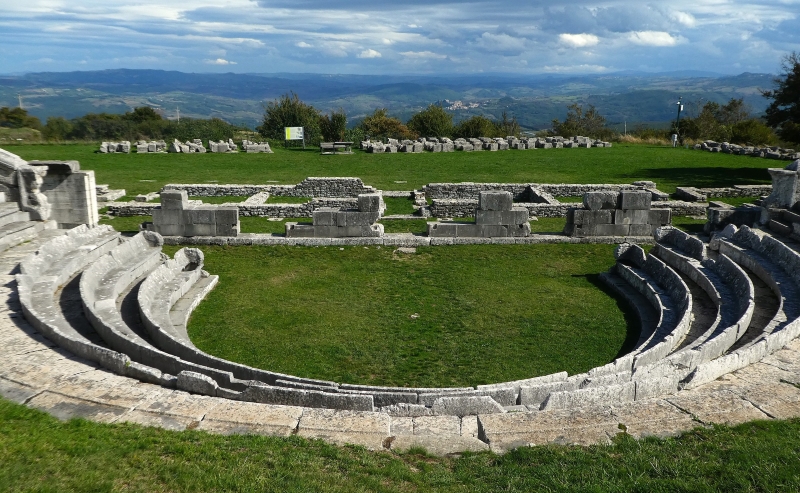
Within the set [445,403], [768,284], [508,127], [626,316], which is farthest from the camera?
[508,127]

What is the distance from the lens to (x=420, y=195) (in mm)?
24391

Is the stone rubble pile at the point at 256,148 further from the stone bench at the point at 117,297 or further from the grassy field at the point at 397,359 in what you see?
the stone bench at the point at 117,297

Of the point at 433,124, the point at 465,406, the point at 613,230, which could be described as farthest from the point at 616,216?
the point at 433,124

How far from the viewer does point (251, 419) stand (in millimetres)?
6910

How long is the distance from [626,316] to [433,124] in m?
42.6

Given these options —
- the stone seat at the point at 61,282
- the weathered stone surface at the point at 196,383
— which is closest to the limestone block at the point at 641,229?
the stone seat at the point at 61,282

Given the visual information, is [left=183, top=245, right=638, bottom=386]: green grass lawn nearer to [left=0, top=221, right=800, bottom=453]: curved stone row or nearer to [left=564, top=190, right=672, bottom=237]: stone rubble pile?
[left=564, top=190, right=672, bottom=237]: stone rubble pile

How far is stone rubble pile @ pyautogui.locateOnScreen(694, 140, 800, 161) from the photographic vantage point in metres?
36.8

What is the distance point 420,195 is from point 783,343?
642 inches

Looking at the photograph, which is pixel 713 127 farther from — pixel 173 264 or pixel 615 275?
pixel 173 264

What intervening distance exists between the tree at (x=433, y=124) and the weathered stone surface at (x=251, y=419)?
156ft

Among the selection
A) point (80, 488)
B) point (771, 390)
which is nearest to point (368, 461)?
point (80, 488)

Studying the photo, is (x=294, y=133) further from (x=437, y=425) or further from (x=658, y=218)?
(x=437, y=425)

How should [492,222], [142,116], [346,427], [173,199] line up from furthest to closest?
[142,116] < [492,222] < [173,199] < [346,427]
